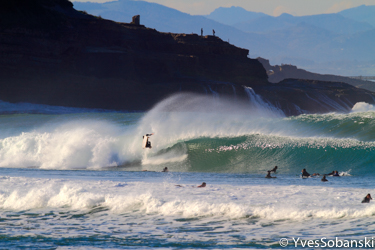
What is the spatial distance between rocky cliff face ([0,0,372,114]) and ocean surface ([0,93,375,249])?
4179cm

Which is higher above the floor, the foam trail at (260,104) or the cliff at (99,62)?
the cliff at (99,62)

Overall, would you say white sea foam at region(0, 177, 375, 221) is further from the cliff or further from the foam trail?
the foam trail

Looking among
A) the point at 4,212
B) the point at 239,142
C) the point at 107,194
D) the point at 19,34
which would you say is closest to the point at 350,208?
the point at 107,194

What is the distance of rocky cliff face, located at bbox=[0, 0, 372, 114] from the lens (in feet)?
233

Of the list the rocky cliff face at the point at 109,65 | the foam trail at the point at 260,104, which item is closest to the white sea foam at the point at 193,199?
the rocky cliff face at the point at 109,65

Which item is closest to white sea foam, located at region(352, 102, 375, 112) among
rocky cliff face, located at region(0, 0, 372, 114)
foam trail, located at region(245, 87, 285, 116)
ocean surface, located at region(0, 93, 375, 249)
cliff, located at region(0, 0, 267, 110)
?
rocky cliff face, located at region(0, 0, 372, 114)

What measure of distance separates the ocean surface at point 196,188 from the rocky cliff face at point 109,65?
137 feet

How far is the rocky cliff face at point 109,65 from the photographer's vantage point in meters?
71.1

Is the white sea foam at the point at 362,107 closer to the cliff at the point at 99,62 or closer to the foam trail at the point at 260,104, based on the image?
the cliff at the point at 99,62

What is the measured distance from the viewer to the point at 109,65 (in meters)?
77.9

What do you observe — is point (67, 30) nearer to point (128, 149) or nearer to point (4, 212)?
point (128, 149)

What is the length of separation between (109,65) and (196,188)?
65690 millimetres

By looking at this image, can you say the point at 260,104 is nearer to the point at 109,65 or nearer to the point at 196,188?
the point at 109,65

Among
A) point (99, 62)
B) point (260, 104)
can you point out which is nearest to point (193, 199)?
point (260, 104)
